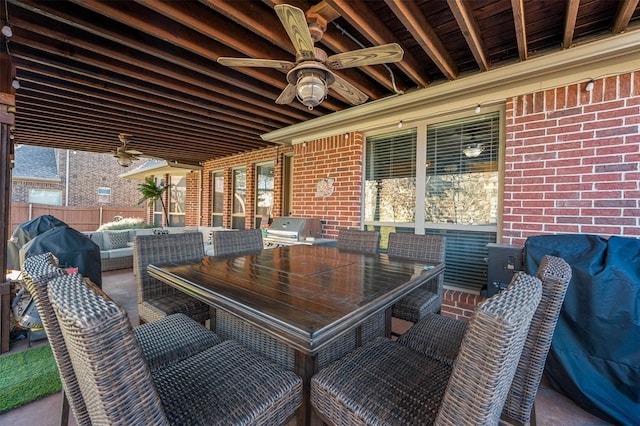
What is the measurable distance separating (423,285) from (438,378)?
4.42ft

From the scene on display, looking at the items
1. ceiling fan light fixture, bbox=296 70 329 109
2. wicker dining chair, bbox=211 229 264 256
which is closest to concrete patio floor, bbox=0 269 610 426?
wicker dining chair, bbox=211 229 264 256

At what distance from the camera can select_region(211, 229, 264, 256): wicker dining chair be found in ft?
8.10

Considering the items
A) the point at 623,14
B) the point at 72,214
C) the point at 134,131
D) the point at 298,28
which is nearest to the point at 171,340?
the point at 298,28

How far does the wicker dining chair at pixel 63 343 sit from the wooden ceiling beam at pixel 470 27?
2.32m

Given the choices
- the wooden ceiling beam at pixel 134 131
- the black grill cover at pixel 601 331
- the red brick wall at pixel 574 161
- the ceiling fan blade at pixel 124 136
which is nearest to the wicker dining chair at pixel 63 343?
the black grill cover at pixel 601 331

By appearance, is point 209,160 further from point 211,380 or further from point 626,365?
point 626,365

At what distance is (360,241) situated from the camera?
287 centimetres

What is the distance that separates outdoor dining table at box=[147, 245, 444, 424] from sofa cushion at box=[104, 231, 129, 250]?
4.77 m

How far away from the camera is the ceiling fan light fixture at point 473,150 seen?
9.38 ft

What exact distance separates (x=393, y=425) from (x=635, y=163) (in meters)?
2.60

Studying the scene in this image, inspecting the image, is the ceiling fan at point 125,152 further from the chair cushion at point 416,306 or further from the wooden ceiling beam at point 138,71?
the chair cushion at point 416,306

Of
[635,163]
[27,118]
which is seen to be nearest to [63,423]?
[635,163]

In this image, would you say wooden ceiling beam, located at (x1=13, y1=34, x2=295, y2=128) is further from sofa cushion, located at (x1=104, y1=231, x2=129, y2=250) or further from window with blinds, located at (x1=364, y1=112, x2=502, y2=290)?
sofa cushion, located at (x1=104, y1=231, x2=129, y2=250)

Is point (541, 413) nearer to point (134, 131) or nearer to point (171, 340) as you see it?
point (171, 340)
